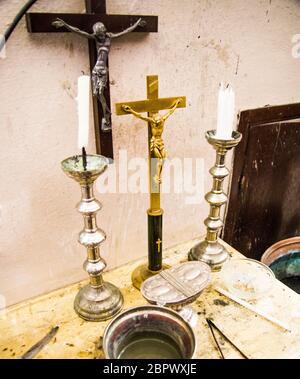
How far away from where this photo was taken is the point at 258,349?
0.85 meters

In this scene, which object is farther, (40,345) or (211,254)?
(211,254)

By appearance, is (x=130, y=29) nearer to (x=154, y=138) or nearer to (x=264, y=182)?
(x=154, y=138)

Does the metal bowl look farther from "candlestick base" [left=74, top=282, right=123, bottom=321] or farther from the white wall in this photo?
the white wall

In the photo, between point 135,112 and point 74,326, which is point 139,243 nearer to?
point 74,326

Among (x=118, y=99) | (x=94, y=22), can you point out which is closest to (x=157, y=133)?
(x=118, y=99)

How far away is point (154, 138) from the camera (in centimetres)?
89

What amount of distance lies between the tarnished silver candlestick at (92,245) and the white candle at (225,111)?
1.11ft

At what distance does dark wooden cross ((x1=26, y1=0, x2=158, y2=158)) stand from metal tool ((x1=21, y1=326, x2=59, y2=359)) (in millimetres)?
488

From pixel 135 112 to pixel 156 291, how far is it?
461mm

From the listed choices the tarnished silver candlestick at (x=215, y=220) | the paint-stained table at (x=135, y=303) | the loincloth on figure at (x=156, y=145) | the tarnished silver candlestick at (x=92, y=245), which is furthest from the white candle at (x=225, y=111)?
the paint-stained table at (x=135, y=303)

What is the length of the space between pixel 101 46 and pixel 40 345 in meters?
0.74

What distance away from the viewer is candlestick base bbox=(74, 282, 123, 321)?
0.93 m

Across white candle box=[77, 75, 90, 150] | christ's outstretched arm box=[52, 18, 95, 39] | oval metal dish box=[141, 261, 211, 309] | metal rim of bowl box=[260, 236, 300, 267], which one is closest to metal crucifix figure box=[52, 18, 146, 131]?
christ's outstretched arm box=[52, 18, 95, 39]

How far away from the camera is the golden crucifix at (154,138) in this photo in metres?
0.86
